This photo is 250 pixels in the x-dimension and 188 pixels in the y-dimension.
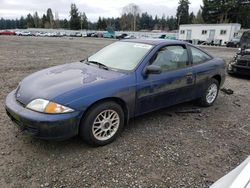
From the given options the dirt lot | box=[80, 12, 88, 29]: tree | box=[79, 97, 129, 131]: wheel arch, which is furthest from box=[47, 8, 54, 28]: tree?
box=[79, 97, 129, 131]: wheel arch

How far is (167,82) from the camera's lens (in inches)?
148

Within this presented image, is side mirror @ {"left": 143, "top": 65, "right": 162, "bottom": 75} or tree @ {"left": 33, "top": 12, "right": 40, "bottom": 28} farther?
tree @ {"left": 33, "top": 12, "right": 40, "bottom": 28}

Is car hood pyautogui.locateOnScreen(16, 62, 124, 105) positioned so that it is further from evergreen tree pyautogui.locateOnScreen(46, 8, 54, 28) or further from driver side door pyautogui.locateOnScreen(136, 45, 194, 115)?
evergreen tree pyautogui.locateOnScreen(46, 8, 54, 28)

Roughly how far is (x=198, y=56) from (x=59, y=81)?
2826 millimetres

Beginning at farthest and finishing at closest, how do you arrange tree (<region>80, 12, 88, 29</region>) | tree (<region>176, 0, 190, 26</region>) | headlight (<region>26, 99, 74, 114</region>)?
tree (<region>80, 12, 88, 29</region>)
tree (<region>176, 0, 190, 26</region>)
headlight (<region>26, 99, 74, 114</region>)

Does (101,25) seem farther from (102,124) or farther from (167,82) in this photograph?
(102,124)

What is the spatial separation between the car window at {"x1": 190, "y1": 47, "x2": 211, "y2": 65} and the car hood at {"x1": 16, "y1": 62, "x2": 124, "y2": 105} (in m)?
1.81

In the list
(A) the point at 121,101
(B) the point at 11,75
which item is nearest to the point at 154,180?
(A) the point at 121,101

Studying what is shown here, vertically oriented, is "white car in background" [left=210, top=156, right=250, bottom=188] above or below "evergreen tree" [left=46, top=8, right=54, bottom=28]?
below

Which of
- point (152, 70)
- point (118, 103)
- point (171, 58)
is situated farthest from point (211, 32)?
point (118, 103)

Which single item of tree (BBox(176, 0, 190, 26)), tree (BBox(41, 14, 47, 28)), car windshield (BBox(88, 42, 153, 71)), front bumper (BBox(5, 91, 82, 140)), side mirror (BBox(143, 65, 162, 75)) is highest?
tree (BBox(176, 0, 190, 26))

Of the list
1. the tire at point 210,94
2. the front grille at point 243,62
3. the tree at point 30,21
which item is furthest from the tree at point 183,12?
the tire at point 210,94

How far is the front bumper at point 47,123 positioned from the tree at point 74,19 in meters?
88.6

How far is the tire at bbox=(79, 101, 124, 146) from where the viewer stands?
2.94 meters
